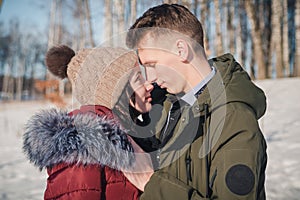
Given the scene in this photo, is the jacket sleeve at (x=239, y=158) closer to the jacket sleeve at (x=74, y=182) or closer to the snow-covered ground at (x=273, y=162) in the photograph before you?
the jacket sleeve at (x=74, y=182)

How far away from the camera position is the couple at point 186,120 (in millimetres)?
1272

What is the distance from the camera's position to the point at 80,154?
137cm

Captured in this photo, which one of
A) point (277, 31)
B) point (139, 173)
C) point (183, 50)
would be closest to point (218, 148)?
point (139, 173)

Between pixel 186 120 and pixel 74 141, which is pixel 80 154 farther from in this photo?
pixel 186 120

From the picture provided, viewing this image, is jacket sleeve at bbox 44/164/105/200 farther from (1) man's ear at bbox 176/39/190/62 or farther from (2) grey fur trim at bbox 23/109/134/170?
(1) man's ear at bbox 176/39/190/62

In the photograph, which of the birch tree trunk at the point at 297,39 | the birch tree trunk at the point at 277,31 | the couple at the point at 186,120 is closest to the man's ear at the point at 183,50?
the couple at the point at 186,120

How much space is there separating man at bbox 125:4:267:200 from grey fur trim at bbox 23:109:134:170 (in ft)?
0.41

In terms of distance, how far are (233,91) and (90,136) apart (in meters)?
0.60

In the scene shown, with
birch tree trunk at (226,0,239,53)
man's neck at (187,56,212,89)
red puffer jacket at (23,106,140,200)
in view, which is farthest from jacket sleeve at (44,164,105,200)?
birch tree trunk at (226,0,239,53)

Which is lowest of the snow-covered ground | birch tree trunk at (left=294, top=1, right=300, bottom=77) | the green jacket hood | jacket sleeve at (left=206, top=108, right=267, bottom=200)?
the snow-covered ground

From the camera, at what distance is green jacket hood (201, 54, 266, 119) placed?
1378mm

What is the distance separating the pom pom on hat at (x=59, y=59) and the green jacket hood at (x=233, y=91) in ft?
2.42

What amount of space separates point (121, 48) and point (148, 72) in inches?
7.3

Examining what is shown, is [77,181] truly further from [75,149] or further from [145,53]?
[145,53]
